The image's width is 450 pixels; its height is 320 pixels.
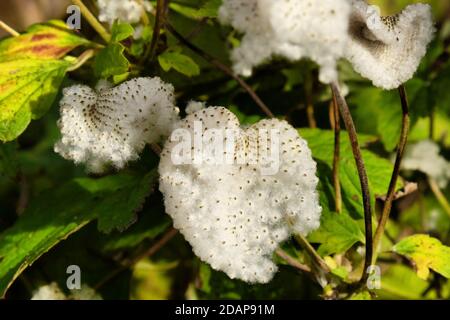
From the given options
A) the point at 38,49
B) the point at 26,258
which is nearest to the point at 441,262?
the point at 26,258

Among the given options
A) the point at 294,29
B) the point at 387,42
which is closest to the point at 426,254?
the point at 387,42

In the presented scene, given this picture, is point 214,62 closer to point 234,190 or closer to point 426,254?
point 234,190

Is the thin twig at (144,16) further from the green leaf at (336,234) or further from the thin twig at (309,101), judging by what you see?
the green leaf at (336,234)

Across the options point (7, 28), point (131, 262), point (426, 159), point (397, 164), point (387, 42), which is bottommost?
point (131, 262)

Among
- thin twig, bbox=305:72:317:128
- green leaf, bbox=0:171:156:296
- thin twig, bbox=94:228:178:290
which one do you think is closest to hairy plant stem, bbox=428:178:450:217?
thin twig, bbox=305:72:317:128

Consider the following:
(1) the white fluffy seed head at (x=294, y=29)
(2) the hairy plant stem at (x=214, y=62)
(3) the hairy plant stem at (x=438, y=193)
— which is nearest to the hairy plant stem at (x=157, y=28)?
(2) the hairy plant stem at (x=214, y=62)
